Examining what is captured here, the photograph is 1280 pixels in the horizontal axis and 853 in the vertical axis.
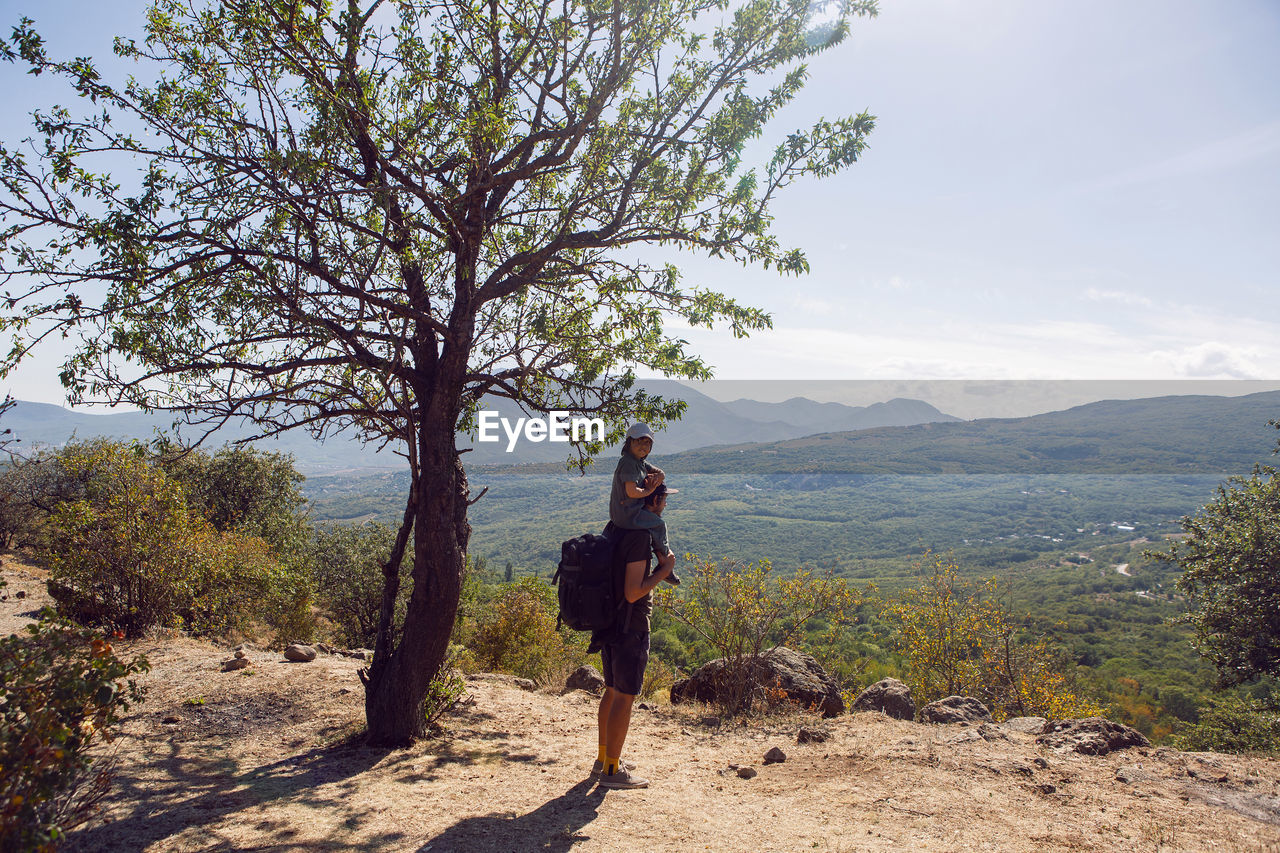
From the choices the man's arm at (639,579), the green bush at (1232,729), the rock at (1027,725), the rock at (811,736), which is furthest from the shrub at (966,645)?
the man's arm at (639,579)

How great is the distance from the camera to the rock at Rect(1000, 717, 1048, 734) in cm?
672

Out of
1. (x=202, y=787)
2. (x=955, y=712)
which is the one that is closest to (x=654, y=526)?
(x=202, y=787)

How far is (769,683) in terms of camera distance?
8469mm

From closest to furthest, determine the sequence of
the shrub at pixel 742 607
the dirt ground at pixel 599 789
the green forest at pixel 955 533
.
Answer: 1. the dirt ground at pixel 599 789
2. the shrub at pixel 742 607
3. the green forest at pixel 955 533

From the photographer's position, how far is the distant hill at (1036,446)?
12888cm

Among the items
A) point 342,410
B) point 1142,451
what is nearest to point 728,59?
point 342,410

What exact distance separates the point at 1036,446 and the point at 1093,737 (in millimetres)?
166511

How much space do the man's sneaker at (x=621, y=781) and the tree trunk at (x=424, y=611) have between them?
1777 millimetres

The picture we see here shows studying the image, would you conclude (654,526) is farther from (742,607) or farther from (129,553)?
(129,553)

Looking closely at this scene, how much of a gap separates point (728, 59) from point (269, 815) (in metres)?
7.71

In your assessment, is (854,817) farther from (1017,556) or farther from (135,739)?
(1017,556)

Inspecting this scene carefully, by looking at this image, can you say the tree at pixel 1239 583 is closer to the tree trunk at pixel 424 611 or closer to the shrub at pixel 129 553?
the tree trunk at pixel 424 611

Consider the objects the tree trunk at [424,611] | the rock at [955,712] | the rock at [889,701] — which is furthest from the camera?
the rock at [889,701]

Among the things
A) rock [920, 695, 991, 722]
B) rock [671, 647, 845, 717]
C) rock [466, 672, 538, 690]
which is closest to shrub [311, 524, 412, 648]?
rock [466, 672, 538, 690]
